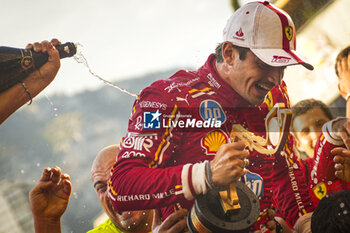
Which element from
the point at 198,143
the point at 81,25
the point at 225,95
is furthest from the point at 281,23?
the point at 81,25

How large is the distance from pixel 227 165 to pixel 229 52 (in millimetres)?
392

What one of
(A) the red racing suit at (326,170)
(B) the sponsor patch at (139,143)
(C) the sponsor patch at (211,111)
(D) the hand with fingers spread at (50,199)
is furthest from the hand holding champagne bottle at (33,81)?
(A) the red racing suit at (326,170)

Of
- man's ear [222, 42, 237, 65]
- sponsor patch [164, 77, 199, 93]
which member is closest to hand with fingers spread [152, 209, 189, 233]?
sponsor patch [164, 77, 199, 93]

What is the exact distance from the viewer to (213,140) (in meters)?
1.12

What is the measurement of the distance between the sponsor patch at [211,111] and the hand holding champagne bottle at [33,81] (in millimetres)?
459

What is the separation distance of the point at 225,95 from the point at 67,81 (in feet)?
1.66

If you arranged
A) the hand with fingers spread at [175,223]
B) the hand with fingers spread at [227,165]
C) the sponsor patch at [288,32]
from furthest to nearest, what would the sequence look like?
the sponsor patch at [288,32] < the hand with fingers spread at [175,223] < the hand with fingers spread at [227,165]

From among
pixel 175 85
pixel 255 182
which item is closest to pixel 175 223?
pixel 255 182

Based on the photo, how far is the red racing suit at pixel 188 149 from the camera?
Answer: 3.16 ft

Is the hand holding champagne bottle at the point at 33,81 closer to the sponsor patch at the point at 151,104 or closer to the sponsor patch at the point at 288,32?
the sponsor patch at the point at 151,104

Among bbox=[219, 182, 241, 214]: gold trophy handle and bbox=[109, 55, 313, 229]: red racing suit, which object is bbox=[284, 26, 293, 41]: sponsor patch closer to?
bbox=[109, 55, 313, 229]: red racing suit

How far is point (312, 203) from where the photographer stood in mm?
1315

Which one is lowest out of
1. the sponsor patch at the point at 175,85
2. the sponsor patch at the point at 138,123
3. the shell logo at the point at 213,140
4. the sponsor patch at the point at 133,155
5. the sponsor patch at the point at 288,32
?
the shell logo at the point at 213,140

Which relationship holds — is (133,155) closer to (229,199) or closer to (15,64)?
(229,199)
